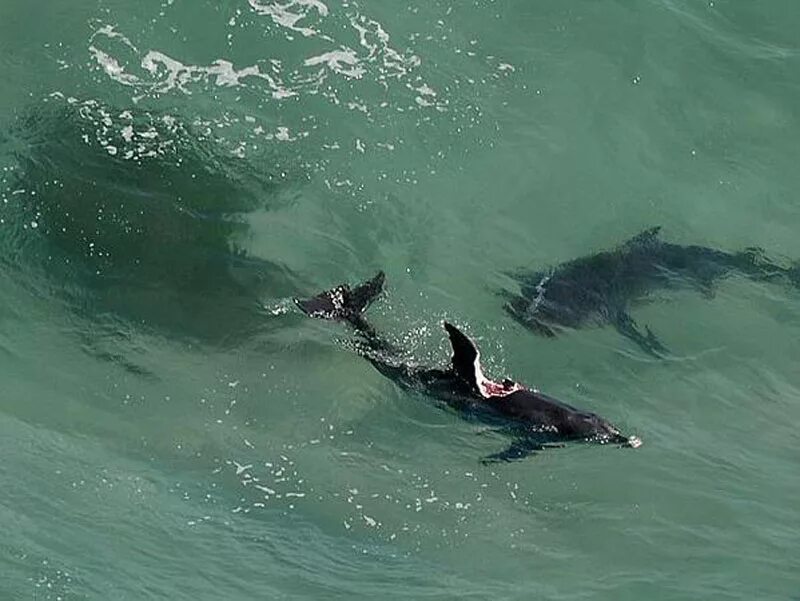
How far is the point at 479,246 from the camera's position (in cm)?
2006

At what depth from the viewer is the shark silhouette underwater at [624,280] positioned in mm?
19422

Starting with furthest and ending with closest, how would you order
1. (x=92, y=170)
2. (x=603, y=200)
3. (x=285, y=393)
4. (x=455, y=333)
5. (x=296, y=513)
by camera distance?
1. (x=603, y=200)
2. (x=92, y=170)
3. (x=285, y=393)
4. (x=296, y=513)
5. (x=455, y=333)

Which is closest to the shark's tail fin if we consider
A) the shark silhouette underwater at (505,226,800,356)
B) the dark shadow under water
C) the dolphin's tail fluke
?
the dark shadow under water

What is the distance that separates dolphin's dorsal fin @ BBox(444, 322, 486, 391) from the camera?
633 inches

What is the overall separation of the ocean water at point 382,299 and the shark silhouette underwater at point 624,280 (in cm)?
24

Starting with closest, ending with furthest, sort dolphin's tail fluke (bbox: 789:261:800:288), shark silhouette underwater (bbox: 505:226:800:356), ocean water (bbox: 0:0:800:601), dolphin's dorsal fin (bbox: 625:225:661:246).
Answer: ocean water (bbox: 0:0:800:601), shark silhouette underwater (bbox: 505:226:800:356), dolphin's dorsal fin (bbox: 625:225:661:246), dolphin's tail fluke (bbox: 789:261:800:288)

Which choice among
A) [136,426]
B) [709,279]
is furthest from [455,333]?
[709,279]

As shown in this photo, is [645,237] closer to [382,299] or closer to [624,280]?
[624,280]

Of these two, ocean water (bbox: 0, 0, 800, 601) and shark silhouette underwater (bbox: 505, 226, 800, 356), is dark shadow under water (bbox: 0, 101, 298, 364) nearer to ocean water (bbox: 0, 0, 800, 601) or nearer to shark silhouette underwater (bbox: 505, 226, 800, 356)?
ocean water (bbox: 0, 0, 800, 601)

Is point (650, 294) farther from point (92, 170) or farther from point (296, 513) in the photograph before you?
point (92, 170)

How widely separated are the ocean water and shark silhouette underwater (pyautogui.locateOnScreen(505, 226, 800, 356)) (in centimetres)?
24

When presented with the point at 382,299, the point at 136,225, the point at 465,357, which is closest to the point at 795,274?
the point at 382,299

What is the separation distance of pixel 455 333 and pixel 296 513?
3.45 metres

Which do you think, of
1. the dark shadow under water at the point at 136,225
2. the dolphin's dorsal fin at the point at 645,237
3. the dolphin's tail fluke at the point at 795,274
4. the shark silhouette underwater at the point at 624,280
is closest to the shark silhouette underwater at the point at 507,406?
the shark silhouette underwater at the point at 624,280
